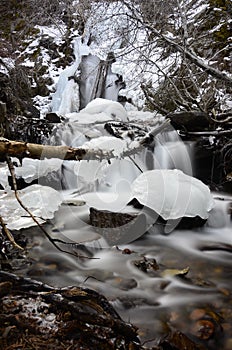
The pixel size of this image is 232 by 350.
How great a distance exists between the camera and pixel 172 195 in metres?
2.85

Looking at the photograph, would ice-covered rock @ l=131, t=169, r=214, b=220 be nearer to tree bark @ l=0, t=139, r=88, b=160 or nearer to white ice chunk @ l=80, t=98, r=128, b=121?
tree bark @ l=0, t=139, r=88, b=160

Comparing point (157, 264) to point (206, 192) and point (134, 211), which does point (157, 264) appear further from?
point (206, 192)

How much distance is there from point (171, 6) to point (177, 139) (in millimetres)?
1945

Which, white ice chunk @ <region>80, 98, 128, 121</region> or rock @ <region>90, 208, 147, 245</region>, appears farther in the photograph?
white ice chunk @ <region>80, 98, 128, 121</region>

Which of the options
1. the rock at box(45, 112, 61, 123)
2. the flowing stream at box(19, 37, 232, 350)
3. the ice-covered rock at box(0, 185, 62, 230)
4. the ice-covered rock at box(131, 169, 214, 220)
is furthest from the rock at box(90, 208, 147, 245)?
the rock at box(45, 112, 61, 123)

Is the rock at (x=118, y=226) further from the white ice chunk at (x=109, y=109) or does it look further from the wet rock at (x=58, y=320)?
the white ice chunk at (x=109, y=109)

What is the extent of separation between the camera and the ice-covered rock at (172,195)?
9.26 feet

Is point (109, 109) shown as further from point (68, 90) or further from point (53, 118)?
point (68, 90)

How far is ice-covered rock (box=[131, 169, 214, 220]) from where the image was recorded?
2.82 metres

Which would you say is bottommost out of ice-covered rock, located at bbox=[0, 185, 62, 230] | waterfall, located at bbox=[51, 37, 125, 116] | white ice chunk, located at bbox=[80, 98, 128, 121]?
ice-covered rock, located at bbox=[0, 185, 62, 230]

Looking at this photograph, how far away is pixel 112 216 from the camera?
2.62m

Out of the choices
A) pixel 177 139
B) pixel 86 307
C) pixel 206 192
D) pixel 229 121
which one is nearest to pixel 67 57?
pixel 177 139

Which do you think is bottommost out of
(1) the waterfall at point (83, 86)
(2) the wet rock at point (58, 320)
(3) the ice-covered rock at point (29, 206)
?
(3) the ice-covered rock at point (29, 206)

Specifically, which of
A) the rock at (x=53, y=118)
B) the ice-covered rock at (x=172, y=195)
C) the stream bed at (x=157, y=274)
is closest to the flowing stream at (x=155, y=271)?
the stream bed at (x=157, y=274)
